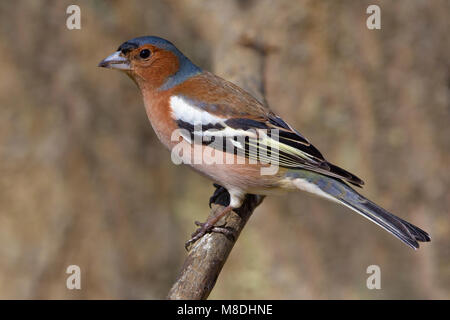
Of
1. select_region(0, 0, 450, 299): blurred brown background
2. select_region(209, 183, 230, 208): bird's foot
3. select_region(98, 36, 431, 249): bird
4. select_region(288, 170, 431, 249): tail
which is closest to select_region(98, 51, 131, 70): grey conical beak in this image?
select_region(98, 36, 431, 249): bird

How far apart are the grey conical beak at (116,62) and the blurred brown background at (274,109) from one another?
2066 mm

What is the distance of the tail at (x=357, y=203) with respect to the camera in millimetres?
3906

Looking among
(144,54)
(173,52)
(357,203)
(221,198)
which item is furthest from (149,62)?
(357,203)

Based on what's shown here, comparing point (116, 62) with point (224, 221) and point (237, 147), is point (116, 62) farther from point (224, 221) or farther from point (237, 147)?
point (224, 221)

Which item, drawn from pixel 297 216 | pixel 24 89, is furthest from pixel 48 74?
pixel 297 216

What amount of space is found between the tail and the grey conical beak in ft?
5.41


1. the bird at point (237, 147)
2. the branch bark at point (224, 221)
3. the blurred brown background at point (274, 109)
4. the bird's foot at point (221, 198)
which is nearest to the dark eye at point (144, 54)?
the bird at point (237, 147)

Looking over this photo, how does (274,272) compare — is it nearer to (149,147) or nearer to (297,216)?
(297,216)

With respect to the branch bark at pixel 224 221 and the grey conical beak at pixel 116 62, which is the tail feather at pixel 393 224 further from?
the grey conical beak at pixel 116 62

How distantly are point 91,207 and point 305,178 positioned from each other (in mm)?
3882

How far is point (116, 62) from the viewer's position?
474 cm

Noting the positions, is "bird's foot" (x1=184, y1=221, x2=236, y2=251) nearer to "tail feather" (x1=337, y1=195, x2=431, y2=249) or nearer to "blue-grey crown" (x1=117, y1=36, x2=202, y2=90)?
"tail feather" (x1=337, y1=195, x2=431, y2=249)

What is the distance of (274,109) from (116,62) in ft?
8.62

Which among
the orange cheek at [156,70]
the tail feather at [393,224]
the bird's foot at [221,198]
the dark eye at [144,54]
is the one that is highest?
the dark eye at [144,54]
